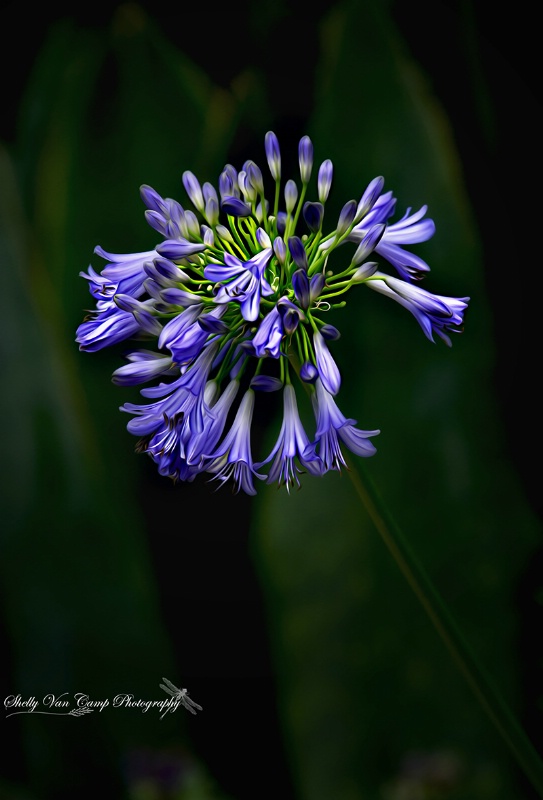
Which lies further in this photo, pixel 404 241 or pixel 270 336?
pixel 404 241

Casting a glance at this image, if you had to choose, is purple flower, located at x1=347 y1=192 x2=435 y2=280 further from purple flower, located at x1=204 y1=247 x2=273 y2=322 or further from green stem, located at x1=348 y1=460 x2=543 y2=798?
green stem, located at x1=348 y1=460 x2=543 y2=798

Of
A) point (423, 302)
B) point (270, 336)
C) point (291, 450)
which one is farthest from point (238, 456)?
point (423, 302)

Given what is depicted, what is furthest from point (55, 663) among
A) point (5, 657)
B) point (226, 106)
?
point (226, 106)

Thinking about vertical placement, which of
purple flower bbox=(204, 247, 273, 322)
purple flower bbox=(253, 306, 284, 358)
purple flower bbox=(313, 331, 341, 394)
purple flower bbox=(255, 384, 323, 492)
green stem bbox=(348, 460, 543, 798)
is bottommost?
green stem bbox=(348, 460, 543, 798)

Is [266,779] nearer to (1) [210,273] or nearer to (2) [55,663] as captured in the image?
(2) [55,663]

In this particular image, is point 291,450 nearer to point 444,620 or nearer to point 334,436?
point 334,436

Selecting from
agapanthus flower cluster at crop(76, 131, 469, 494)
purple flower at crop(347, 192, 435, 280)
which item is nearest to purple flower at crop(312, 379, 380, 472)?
agapanthus flower cluster at crop(76, 131, 469, 494)

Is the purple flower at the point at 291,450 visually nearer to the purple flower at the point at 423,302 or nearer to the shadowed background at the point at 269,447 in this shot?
the purple flower at the point at 423,302
